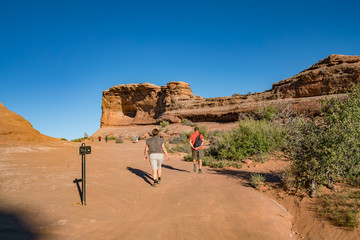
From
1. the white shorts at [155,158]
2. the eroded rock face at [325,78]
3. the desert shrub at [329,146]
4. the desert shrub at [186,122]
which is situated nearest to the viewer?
the desert shrub at [329,146]

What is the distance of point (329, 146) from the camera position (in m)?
4.71

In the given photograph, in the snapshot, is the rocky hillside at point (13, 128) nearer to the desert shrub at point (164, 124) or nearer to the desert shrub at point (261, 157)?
the desert shrub at point (261, 157)

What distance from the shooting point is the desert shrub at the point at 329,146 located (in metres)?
4.51

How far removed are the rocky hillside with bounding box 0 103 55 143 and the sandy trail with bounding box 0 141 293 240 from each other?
7279 millimetres

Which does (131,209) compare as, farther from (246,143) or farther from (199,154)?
A: (246,143)

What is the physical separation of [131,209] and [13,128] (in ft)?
40.5

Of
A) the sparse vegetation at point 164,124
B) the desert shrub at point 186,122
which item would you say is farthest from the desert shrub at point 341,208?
the sparse vegetation at point 164,124

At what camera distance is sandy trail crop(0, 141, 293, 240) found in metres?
3.33

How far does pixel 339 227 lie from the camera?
3.64 metres

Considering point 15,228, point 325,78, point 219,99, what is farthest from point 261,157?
point 219,99

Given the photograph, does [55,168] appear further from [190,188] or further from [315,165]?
[315,165]

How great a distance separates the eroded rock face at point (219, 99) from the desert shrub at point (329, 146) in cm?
133

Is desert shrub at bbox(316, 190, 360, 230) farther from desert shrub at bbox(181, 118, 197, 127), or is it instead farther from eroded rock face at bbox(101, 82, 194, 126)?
eroded rock face at bbox(101, 82, 194, 126)

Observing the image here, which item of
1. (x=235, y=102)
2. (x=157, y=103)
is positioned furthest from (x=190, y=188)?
(x=157, y=103)
